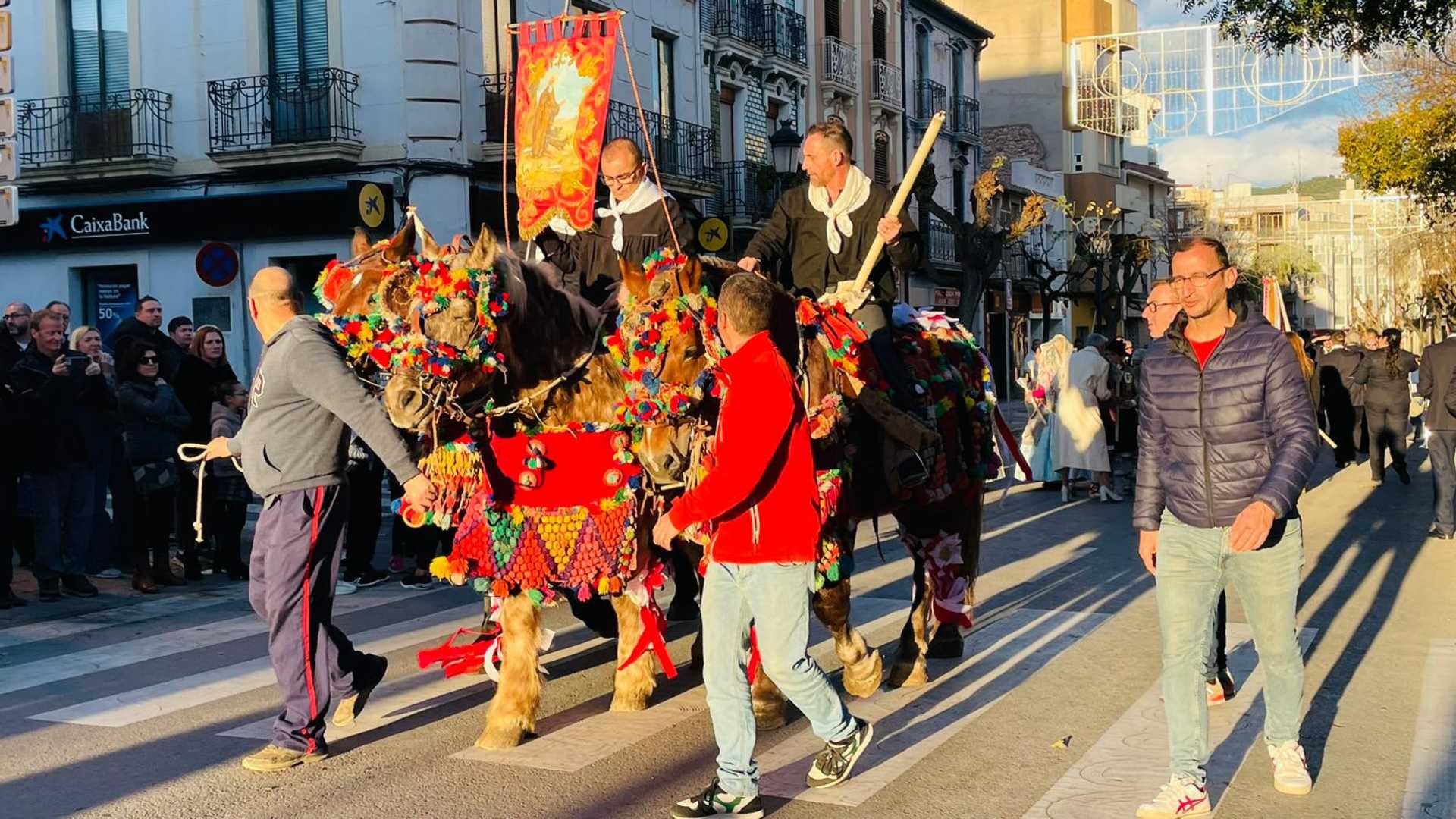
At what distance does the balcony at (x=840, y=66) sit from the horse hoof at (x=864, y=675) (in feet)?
95.5

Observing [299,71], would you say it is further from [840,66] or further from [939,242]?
[939,242]

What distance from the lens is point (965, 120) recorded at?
143ft

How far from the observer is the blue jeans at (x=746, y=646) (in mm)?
4879

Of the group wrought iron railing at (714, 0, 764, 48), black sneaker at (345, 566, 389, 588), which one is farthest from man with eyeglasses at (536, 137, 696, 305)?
wrought iron railing at (714, 0, 764, 48)

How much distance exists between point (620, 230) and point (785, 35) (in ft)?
86.5

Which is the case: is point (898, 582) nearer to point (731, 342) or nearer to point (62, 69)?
point (731, 342)

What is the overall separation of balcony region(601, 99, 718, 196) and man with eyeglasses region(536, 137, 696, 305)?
17021mm

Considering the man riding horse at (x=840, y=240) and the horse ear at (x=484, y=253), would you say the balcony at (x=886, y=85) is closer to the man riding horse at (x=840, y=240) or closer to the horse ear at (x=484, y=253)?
the man riding horse at (x=840, y=240)

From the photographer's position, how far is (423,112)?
68.4ft

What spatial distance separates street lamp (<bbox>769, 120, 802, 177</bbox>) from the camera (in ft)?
59.5

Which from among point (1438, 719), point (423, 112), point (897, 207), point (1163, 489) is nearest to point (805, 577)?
point (1163, 489)

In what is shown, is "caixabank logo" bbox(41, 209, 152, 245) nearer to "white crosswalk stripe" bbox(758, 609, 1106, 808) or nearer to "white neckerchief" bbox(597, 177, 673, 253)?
"white neckerchief" bbox(597, 177, 673, 253)

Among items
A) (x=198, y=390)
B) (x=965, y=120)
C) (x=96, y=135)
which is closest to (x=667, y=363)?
(x=198, y=390)

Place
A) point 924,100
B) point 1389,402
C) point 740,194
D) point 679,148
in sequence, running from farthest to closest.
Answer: point 924,100 → point 740,194 → point 679,148 → point 1389,402
